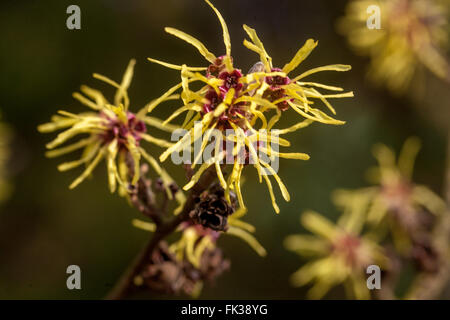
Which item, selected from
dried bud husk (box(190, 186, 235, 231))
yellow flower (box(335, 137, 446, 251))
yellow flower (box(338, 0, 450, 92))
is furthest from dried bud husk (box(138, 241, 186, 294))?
yellow flower (box(338, 0, 450, 92))

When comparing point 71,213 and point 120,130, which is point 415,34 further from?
point 71,213

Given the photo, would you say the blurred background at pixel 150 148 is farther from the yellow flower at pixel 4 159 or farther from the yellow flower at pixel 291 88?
the yellow flower at pixel 291 88

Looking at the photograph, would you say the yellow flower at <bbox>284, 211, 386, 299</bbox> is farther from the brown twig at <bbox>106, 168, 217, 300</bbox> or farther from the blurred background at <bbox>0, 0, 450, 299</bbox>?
the brown twig at <bbox>106, 168, 217, 300</bbox>

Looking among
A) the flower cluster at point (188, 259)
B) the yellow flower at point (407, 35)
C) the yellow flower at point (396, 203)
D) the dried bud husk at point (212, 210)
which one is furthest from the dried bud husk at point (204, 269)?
the yellow flower at point (407, 35)

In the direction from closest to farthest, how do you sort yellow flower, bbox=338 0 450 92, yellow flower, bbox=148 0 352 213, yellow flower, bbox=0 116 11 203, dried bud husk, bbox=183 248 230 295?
yellow flower, bbox=148 0 352 213 < dried bud husk, bbox=183 248 230 295 < yellow flower, bbox=0 116 11 203 < yellow flower, bbox=338 0 450 92

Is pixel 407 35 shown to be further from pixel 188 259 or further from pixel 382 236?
pixel 188 259

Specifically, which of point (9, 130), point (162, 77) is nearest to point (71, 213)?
point (9, 130)

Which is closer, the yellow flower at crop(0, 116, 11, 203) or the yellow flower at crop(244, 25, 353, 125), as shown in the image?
the yellow flower at crop(244, 25, 353, 125)
